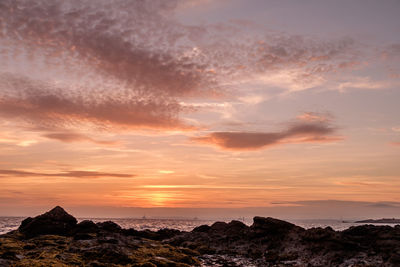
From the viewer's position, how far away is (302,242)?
4331 cm

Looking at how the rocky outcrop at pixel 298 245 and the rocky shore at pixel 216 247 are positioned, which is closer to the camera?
the rocky shore at pixel 216 247

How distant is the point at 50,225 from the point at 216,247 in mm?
26549

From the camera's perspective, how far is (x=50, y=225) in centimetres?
5094

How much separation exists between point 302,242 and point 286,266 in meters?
7.59

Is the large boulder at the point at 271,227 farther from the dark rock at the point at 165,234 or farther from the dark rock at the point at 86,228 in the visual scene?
the dark rock at the point at 86,228

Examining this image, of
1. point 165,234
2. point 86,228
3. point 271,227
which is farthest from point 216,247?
point 86,228

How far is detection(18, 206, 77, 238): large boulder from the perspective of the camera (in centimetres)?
5000

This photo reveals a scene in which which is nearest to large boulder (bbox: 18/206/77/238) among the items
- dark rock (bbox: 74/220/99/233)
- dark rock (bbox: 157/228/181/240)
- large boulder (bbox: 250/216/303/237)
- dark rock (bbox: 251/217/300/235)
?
dark rock (bbox: 74/220/99/233)

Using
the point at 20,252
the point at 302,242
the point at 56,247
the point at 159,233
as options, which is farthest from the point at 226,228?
the point at 20,252

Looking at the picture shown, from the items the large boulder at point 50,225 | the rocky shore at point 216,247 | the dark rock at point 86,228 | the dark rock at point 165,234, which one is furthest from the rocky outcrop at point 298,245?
the large boulder at point 50,225

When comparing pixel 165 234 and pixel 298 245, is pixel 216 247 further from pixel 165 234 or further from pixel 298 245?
pixel 165 234

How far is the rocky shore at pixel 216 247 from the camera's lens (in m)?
32.9

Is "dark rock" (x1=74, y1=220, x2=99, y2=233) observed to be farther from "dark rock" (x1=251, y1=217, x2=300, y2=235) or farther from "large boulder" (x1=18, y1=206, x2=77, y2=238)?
"dark rock" (x1=251, y1=217, x2=300, y2=235)

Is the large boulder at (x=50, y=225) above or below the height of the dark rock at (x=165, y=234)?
above
